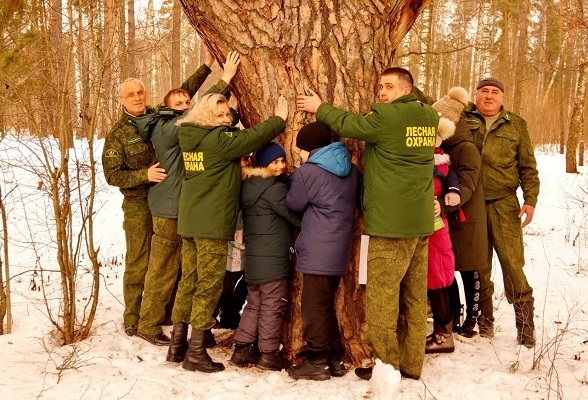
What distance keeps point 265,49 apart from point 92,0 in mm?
1497

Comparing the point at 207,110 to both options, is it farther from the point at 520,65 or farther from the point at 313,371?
the point at 520,65

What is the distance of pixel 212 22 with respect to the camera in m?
3.56

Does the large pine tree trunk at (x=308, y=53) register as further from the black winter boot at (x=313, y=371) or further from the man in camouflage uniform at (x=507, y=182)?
the man in camouflage uniform at (x=507, y=182)

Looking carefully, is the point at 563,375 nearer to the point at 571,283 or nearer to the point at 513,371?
the point at 513,371

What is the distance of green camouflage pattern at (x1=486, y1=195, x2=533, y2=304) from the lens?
388 cm

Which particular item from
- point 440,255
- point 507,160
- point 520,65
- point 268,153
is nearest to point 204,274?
point 268,153

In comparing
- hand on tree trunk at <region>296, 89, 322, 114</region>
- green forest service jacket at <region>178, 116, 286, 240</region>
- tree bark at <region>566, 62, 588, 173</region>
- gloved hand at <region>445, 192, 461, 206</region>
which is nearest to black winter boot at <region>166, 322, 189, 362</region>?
green forest service jacket at <region>178, 116, 286, 240</region>

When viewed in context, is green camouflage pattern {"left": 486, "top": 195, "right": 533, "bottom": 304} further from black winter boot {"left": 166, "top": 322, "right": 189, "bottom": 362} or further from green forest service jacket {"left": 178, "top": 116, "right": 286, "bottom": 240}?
black winter boot {"left": 166, "top": 322, "right": 189, "bottom": 362}

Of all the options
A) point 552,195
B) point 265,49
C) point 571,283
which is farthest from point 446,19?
point 265,49

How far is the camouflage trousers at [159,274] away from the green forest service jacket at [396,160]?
174 cm

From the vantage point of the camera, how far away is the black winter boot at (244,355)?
3.52 meters

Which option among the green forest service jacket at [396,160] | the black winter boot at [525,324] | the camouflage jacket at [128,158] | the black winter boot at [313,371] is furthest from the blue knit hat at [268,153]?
the black winter boot at [525,324]

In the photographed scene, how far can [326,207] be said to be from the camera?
318cm

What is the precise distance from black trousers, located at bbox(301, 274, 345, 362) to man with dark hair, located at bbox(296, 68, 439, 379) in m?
0.29
